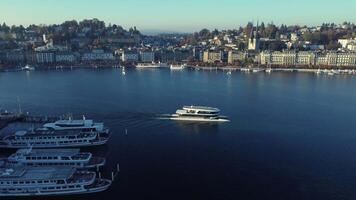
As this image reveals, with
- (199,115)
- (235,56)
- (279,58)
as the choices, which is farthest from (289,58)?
(199,115)

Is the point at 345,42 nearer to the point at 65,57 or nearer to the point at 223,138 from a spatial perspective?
the point at 65,57

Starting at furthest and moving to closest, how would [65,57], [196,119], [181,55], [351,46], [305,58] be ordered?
[181,55] < [351,46] < [65,57] < [305,58] < [196,119]

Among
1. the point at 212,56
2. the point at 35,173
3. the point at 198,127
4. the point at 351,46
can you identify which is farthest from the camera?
the point at 351,46

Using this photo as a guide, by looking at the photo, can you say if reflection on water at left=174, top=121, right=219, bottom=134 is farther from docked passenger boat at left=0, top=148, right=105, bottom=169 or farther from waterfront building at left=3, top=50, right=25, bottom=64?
waterfront building at left=3, top=50, right=25, bottom=64

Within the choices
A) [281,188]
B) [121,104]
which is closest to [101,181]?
[281,188]

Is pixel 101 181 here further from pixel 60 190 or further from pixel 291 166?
pixel 291 166

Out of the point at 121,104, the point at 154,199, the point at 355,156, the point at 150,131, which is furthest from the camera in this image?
the point at 121,104

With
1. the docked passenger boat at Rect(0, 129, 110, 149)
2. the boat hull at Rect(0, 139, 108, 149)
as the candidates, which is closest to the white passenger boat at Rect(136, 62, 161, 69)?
the docked passenger boat at Rect(0, 129, 110, 149)
